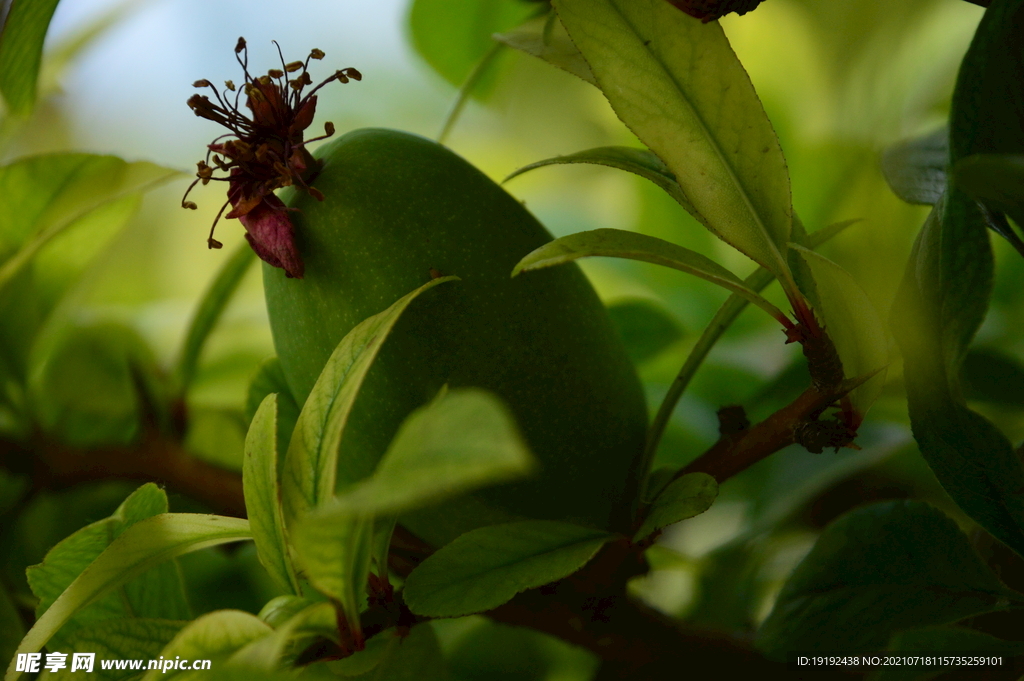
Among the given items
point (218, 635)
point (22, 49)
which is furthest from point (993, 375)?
point (22, 49)

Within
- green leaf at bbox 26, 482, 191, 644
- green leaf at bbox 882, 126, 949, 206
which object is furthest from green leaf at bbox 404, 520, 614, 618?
green leaf at bbox 882, 126, 949, 206

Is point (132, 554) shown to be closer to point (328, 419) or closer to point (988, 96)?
point (328, 419)

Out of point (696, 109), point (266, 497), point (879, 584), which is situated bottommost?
point (879, 584)

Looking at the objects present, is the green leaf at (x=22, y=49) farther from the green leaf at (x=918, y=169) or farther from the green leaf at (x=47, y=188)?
the green leaf at (x=918, y=169)

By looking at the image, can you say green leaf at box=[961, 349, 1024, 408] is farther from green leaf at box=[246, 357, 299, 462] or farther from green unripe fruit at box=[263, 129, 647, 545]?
green leaf at box=[246, 357, 299, 462]

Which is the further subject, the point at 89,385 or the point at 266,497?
the point at 89,385

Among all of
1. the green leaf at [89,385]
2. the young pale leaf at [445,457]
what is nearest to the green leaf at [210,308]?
the green leaf at [89,385]
